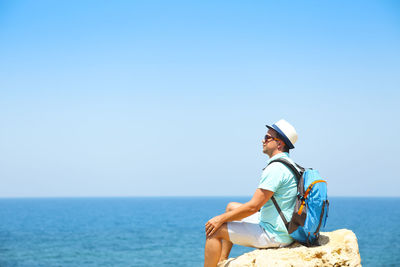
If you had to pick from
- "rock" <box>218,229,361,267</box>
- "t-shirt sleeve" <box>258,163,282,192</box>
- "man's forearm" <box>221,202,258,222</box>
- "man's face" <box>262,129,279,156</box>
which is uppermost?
"man's face" <box>262,129,279,156</box>

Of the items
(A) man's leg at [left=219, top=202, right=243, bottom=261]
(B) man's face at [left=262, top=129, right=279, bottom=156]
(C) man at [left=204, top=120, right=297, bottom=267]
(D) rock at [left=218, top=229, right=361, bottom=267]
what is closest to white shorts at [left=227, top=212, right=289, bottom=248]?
(C) man at [left=204, top=120, right=297, bottom=267]

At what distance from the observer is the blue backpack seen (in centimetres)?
521

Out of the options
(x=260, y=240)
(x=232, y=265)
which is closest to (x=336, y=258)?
(x=260, y=240)

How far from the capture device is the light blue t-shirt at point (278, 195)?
5.18m

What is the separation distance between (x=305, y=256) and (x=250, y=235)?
72 cm

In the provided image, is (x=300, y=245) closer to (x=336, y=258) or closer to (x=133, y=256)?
(x=336, y=258)

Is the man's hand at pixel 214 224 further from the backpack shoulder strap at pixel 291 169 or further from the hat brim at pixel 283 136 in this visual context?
the hat brim at pixel 283 136

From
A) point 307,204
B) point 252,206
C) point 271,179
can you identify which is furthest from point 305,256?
point 271,179

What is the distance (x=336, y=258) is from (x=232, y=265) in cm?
131

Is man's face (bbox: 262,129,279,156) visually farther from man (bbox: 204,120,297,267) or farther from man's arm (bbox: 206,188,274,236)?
man's arm (bbox: 206,188,274,236)

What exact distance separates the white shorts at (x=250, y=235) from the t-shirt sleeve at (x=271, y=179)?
1.98ft

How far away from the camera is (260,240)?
5.46 meters

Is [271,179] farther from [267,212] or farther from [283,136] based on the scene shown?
[283,136]

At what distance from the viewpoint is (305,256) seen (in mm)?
5277
